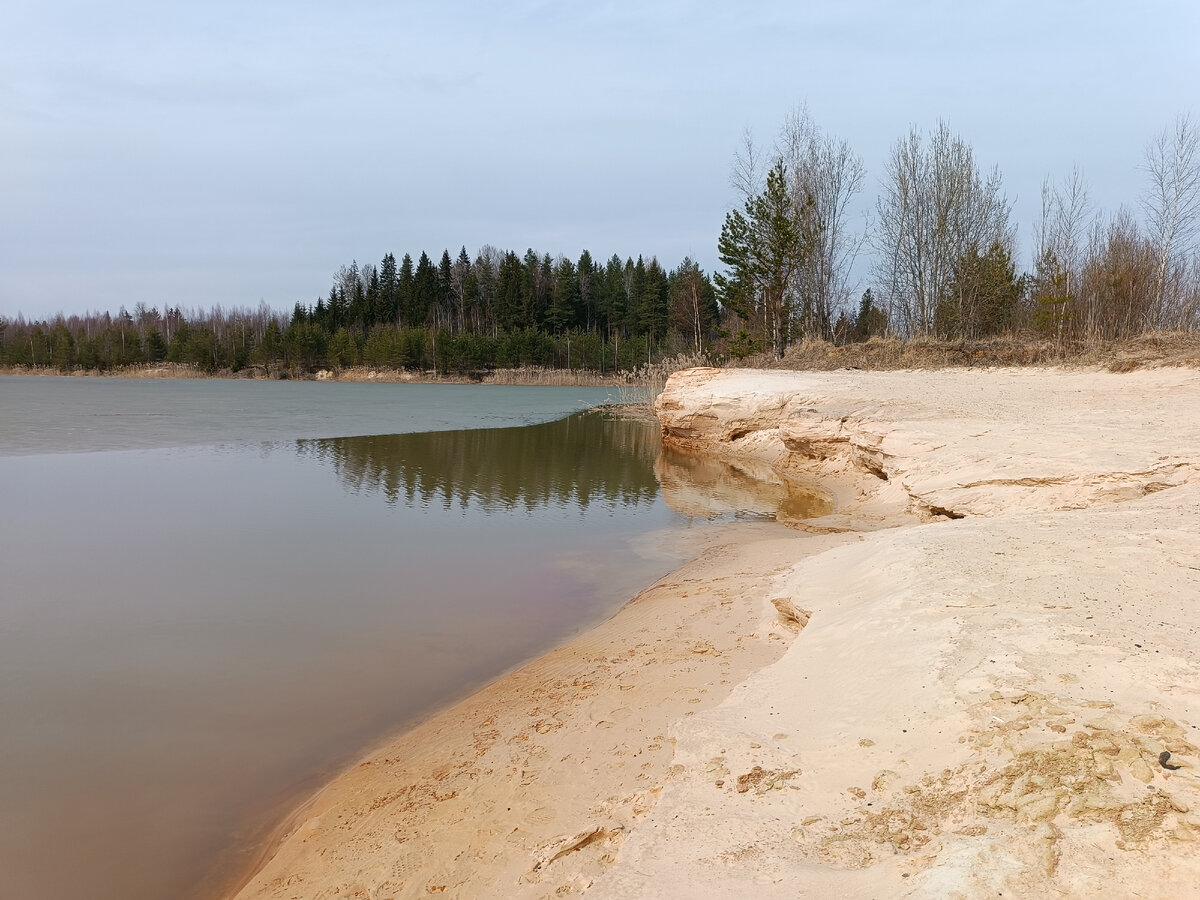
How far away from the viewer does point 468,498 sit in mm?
11812

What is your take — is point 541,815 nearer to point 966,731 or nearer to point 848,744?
point 848,744

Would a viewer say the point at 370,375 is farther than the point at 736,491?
Yes

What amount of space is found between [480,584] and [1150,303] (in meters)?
21.4

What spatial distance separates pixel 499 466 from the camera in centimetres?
1563

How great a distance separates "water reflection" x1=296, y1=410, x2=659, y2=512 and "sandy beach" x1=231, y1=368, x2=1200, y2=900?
20.4 ft

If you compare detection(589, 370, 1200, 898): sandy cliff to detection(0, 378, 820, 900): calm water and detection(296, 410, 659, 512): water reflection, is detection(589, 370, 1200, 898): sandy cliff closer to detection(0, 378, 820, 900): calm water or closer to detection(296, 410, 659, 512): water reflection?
detection(0, 378, 820, 900): calm water

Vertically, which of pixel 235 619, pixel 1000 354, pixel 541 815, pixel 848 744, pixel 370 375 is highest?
pixel 370 375

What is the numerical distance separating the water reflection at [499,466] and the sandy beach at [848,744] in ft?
20.4

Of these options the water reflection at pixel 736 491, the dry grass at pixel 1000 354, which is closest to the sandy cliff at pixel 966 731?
the water reflection at pixel 736 491

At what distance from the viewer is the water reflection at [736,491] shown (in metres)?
11.0

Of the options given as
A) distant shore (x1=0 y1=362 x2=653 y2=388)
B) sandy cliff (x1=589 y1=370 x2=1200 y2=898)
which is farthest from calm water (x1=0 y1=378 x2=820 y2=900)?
distant shore (x1=0 y1=362 x2=653 y2=388)

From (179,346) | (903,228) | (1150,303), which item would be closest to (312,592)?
(1150,303)

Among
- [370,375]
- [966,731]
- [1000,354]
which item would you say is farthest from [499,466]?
[370,375]

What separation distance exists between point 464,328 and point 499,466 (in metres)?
60.4
